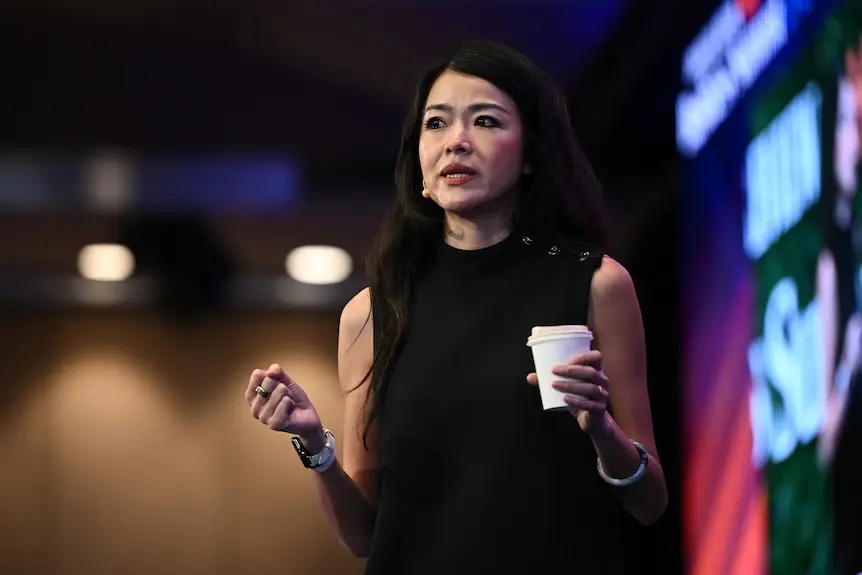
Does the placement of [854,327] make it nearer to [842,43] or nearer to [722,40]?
[842,43]

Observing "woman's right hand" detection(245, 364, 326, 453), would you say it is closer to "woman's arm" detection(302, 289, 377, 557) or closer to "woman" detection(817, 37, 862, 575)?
"woman's arm" detection(302, 289, 377, 557)

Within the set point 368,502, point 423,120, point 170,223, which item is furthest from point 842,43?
point 170,223

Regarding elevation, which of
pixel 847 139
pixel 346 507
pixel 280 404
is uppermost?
pixel 847 139

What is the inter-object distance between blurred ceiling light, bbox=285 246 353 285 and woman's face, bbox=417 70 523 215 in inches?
198

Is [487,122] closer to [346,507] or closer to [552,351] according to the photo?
[552,351]

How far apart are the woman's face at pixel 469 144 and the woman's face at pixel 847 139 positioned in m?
1.22

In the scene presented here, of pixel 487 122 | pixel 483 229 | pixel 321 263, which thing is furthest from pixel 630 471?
pixel 321 263

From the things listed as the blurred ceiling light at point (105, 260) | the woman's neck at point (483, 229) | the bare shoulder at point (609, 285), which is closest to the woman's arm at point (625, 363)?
the bare shoulder at point (609, 285)

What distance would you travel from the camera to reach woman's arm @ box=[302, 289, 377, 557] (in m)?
1.61

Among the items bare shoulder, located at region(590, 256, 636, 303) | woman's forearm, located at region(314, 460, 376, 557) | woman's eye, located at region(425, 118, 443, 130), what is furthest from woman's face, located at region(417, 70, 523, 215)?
woman's forearm, located at region(314, 460, 376, 557)

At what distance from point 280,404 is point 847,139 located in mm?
1602

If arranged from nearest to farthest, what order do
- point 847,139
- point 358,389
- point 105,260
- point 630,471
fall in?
point 630,471, point 358,389, point 847,139, point 105,260

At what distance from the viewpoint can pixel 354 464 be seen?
1680 millimetres

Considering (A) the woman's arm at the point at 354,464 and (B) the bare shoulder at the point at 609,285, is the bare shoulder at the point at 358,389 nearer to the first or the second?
(A) the woman's arm at the point at 354,464
